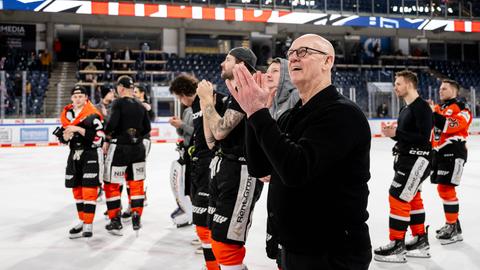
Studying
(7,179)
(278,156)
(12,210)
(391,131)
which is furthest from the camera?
(7,179)

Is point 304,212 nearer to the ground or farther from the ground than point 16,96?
nearer to the ground

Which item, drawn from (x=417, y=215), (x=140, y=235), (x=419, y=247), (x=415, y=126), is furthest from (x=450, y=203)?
(x=140, y=235)

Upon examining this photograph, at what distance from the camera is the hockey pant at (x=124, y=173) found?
4809mm

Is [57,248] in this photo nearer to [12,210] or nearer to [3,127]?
[12,210]

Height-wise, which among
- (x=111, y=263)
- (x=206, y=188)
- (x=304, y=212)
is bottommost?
(x=111, y=263)

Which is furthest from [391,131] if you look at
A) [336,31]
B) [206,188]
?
[336,31]

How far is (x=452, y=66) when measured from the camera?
27062mm

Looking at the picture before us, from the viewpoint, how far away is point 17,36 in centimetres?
2239

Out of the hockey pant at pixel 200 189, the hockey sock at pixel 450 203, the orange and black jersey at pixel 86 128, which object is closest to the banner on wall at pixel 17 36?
the orange and black jersey at pixel 86 128

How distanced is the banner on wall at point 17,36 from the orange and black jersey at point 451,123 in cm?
2225

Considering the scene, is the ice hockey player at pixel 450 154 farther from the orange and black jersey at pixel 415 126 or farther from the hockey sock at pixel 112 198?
the hockey sock at pixel 112 198

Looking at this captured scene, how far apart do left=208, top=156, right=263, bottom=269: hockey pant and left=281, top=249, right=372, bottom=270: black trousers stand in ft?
Result: 3.57

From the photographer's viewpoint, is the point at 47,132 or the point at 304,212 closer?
the point at 304,212

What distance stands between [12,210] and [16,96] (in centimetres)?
944
